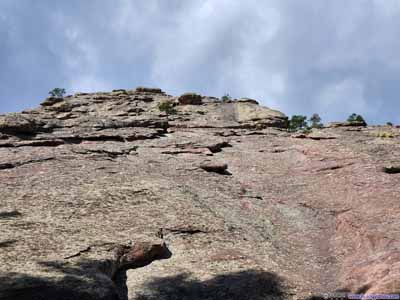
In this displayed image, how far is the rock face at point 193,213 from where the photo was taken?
11.9 m

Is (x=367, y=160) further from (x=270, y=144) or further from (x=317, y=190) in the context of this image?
(x=270, y=144)

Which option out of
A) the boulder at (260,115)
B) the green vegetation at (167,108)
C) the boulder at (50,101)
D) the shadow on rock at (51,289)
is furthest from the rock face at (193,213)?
the boulder at (50,101)

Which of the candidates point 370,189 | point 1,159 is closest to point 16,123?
point 1,159

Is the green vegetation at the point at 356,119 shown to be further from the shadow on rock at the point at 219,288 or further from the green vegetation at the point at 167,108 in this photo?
the shadow on rock at the point at 219,288

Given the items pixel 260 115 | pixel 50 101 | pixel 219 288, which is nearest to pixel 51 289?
pixel 219 288

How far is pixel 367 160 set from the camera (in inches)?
907

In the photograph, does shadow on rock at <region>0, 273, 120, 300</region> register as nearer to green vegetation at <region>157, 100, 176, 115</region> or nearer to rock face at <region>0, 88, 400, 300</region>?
rock face at <region>0, 88, 400, 300</region>

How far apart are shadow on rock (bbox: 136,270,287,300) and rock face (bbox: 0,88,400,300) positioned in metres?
0.05

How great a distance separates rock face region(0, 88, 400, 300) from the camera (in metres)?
11.9

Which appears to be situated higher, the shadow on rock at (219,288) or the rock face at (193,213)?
the rock face at (193,213)

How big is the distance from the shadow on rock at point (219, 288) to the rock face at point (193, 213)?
48mm

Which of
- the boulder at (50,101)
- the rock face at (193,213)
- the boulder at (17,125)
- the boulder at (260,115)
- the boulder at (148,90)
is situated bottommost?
the rock face at (193,213)

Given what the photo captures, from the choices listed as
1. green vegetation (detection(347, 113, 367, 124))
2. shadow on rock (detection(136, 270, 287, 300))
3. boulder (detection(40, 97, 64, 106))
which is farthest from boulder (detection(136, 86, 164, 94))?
shadow on rock (detection(136, 270, 287, 300))

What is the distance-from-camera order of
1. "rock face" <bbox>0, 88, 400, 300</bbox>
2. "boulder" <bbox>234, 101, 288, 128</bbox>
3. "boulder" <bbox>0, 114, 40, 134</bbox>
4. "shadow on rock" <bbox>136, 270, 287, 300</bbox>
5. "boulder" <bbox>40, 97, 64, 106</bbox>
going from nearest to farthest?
"shadow on rock" <bbox>136, 270, 287, 300</bbox>, "rock face" <bbox>0, 88, 400, 300</bbox>, "boulder" <bbox>0, 114, 40, 134</bbox>, "boulder" <bbox>234, 101, 288, 128</bbox>, "boulder" <bbox>40, 97, 64, 106</bbox>
